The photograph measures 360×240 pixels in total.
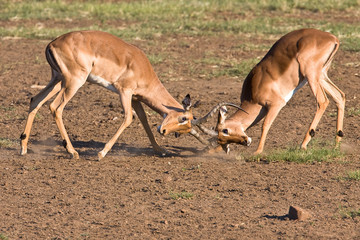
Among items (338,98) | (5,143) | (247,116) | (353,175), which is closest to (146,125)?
(247,116)

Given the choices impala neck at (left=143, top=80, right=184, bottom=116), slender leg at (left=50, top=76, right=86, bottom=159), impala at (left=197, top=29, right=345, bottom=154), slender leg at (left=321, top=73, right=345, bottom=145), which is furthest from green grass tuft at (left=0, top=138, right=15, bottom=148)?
slender leg at (left=321, top=73, right=345, bottom=145)

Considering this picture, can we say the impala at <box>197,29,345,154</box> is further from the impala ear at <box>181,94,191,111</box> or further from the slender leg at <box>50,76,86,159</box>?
the slender leg at <box>50,76,86,159</box>

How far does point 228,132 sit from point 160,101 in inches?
42.3

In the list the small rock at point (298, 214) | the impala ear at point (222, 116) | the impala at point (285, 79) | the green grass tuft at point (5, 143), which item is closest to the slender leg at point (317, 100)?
the impala at point (285, 79)

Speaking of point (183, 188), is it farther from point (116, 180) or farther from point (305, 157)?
point (305, 157)

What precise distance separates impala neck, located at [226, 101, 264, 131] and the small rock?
257 centimetres

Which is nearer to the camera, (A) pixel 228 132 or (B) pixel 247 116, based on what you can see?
(A) pixel 228 132

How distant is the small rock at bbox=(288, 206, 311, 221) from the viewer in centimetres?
641

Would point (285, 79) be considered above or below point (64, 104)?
above

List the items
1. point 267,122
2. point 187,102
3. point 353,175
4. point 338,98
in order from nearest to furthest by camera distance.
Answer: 1. point 353,175
2. point 187,102
3. point 267,122
4. point 338,98

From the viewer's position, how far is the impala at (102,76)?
353 inches

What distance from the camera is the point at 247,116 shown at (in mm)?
9062

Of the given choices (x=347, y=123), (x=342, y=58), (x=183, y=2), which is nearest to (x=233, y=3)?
(x=183, y=2)

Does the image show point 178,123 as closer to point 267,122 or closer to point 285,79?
point 267,122
